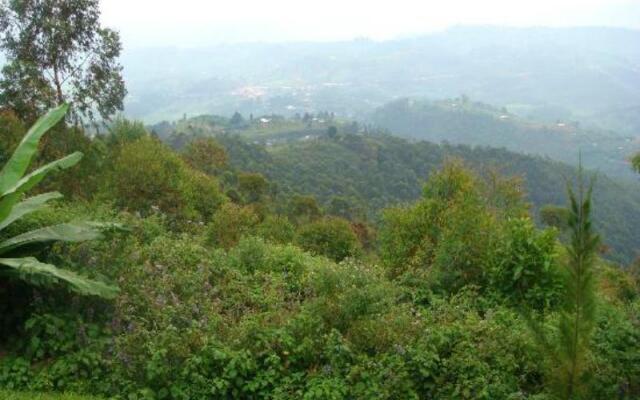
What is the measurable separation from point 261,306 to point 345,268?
1125 millimetres

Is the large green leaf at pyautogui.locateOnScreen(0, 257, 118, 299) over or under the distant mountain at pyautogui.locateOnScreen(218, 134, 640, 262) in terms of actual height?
over

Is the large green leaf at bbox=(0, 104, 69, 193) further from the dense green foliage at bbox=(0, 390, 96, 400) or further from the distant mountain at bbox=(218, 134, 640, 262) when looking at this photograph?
the distant mountain at bbox=(218, 134, 640, 262)

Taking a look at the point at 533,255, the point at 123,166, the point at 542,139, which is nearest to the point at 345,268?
the point at 533,255

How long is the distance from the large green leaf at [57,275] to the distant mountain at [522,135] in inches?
5659

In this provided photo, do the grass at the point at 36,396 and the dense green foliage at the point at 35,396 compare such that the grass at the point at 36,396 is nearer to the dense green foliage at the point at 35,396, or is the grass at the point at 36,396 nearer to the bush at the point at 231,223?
the dense green foliage at the point at 35,396

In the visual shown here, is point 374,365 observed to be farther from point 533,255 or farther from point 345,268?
point 533,255

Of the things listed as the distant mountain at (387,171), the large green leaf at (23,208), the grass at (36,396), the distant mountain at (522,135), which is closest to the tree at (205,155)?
the large green leaf at (23,208)

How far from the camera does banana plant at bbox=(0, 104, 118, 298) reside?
5.64 metres

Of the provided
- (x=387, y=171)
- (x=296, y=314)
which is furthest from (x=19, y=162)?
(x=387, y=171)

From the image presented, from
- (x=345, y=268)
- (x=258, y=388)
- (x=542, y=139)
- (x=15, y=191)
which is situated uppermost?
(x=15, y=191)

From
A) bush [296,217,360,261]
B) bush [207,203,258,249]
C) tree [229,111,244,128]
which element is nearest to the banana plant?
bush [207,203,258,249]

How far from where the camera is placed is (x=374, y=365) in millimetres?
5637

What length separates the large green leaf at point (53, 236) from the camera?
616 centimetres

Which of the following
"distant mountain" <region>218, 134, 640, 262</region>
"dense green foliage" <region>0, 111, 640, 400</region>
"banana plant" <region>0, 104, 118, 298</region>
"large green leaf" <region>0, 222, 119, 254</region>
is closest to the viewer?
"dense green foliage" <region>0, 111, 640, 400</region>
